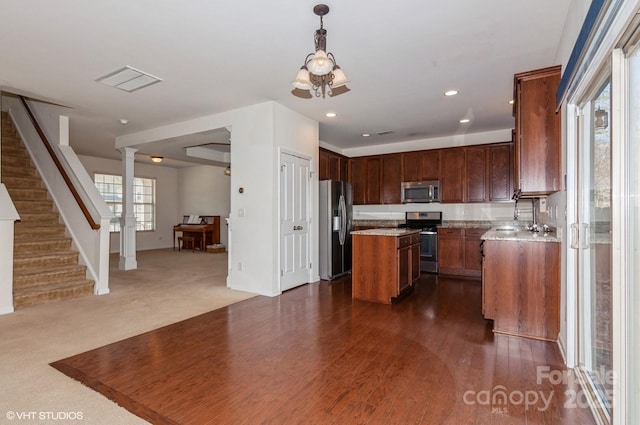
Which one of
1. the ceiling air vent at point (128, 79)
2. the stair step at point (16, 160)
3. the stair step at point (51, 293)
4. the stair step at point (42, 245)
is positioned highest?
the ceiling air vent at point (128, 79)

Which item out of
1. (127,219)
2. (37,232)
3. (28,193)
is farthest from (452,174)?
(28,193)

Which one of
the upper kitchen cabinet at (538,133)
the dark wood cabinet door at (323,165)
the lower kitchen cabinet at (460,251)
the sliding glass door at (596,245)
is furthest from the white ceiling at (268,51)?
the lower kitchen cabinet at (460,251)

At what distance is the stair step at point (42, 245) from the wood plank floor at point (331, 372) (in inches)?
113

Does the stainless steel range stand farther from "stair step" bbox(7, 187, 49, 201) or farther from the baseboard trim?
"stair step" bbox(7, 187, 49, 201)

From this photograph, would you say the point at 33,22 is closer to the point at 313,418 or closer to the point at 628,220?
the point at 313,418

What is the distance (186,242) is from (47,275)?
5.67 metres

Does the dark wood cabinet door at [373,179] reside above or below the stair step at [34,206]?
above

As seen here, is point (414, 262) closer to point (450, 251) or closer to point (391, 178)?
point (450, 251)

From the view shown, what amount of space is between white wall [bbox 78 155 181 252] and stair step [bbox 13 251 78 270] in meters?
4.65

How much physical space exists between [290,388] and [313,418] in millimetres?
338

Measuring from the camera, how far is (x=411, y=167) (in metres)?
6.38

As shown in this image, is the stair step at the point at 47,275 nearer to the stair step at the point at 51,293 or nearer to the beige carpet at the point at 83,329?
the stair step at the point at 51,293

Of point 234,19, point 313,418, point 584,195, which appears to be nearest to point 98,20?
point 234,19

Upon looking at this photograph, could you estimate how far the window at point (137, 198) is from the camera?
349 inches
